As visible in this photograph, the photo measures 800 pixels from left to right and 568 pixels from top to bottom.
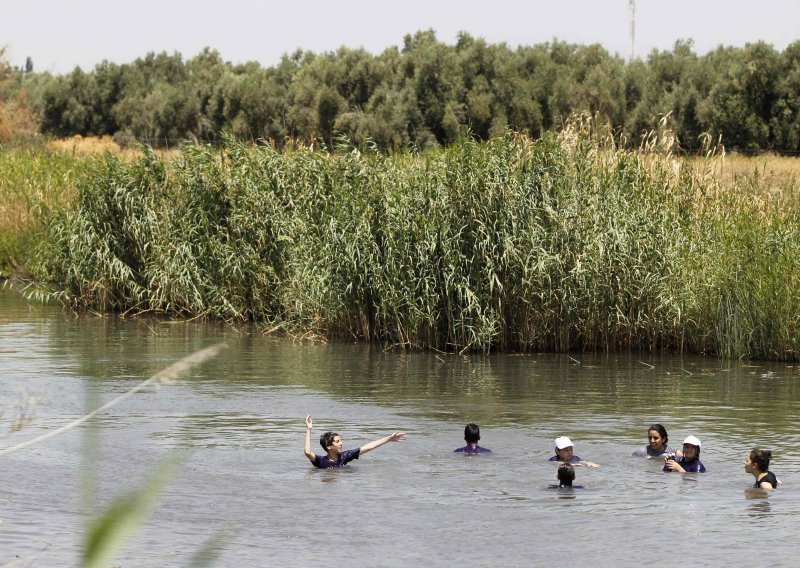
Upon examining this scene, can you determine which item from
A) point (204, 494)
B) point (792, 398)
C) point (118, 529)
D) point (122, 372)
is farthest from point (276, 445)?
point (118, 529)

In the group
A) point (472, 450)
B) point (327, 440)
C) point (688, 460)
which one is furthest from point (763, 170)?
point (327, 440)

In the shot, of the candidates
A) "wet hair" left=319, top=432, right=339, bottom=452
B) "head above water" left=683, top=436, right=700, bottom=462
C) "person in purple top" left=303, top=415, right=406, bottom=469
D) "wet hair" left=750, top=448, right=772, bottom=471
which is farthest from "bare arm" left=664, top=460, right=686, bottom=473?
"wet hair" left=319, top=432, right=339, bottom=452

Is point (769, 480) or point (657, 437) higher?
point (657, 437)

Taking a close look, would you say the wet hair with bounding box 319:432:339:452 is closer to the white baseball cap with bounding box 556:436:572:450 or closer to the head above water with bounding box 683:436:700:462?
the white baseball cap with bounding box 556:436:572:450

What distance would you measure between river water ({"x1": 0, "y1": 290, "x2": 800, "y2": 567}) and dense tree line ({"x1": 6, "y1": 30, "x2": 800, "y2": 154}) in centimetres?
2829

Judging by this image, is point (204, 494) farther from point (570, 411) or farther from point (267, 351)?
point (267, 351)

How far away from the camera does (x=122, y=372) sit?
19406 millimetres

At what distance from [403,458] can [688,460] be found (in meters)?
3.15

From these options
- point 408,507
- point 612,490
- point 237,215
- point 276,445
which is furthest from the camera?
point 237,215

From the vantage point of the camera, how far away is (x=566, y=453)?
42.4 ft

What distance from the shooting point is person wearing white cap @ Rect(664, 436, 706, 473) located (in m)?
12.9

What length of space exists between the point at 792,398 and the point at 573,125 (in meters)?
7.40

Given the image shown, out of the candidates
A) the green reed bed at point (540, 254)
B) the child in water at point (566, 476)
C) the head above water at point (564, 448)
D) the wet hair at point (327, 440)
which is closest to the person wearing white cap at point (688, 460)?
the head above water at point (564, 448)

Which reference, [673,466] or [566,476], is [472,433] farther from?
[673,466]
